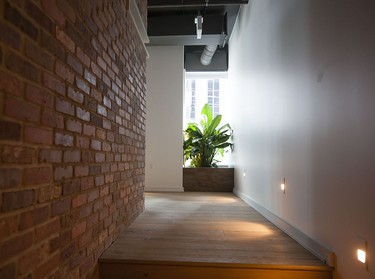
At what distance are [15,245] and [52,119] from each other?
0.50 metres

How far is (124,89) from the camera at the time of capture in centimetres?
220

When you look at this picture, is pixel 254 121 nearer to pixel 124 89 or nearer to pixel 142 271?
pixel 124 89

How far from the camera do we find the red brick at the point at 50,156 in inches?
38.5

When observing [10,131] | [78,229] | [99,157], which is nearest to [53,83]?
[10,131]

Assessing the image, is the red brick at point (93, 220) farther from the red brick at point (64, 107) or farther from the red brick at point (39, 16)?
the red brick at point (39, 16)

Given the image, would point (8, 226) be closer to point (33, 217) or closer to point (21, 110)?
point (33, 217)

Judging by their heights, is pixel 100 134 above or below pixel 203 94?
below

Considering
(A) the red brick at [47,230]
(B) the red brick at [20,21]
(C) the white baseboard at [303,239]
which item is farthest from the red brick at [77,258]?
(C) the white baseboard at [303,239]

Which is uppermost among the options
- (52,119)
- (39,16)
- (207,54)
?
(207,54)

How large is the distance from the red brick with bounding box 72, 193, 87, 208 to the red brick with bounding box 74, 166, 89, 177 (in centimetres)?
11

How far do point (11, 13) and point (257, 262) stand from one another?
1.72 metres

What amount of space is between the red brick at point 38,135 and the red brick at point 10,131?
0.04m

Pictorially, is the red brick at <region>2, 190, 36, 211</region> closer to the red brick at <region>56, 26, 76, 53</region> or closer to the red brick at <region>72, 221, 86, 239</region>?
the red brick at <region>72, 221, 86, 239</region>

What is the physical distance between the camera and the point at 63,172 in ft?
3.75
